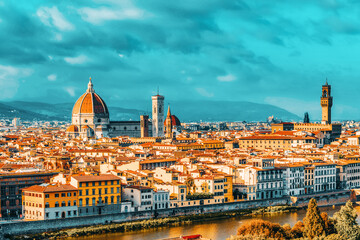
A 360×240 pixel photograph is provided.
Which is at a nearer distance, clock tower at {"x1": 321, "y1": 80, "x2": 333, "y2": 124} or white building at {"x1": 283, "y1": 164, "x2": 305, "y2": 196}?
white building at {"x1": 283, "y1": 164, "x2": 305, "y2": 196}

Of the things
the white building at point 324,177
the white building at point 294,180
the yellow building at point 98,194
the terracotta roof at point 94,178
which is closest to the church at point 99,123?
the white building at point 324,177

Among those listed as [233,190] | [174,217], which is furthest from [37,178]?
[233,190]

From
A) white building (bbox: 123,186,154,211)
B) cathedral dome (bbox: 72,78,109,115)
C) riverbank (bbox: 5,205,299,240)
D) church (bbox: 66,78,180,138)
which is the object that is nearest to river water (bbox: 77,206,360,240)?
riverbank (bbox: 5,205,299,240)

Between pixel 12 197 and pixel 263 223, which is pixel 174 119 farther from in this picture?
pixel 263 223

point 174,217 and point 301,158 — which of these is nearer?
point 174,217

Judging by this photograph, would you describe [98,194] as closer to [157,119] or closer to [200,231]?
[200,231]

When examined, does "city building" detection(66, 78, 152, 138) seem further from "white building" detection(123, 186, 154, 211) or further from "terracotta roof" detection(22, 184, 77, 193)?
"terracotta roof" detection(22, 184, 77, 193)

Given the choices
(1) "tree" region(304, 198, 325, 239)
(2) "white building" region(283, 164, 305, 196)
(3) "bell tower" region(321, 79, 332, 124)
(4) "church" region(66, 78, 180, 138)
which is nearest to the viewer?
(1) "tree" region(304, 198, 325, 239)
